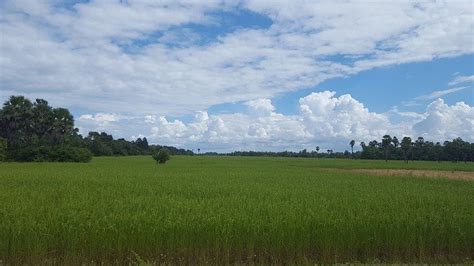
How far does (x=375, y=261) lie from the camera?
8758 mm

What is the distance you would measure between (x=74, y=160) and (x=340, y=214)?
204 feet

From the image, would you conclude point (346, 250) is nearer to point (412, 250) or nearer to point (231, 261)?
point (412, 250)

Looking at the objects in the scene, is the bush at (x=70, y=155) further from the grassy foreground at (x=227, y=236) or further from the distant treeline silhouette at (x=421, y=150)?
the distant treeline silhouette at (x=421, y=150)

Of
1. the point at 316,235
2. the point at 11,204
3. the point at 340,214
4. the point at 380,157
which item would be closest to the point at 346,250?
the point at 316,235

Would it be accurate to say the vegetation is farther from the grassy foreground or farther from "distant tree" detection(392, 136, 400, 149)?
the grassy foreground

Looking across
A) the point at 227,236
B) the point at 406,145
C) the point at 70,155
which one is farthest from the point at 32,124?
the point at 406,145

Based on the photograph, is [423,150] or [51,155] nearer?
[51,155]

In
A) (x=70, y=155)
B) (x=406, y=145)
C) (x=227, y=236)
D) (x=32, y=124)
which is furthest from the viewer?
(x=406, y=145)

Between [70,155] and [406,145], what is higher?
[406,145]

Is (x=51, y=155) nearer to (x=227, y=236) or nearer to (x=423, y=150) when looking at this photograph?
(x=227, y=236)

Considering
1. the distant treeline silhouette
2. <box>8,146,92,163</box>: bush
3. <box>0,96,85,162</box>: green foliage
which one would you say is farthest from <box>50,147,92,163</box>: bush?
the distant treeline silhouette

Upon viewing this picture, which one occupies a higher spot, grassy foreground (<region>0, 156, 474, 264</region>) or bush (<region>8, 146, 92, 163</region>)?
bush (<region>8, 146, 92, 163</region>)

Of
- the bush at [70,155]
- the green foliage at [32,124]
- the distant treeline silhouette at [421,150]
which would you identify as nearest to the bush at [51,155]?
the bush at [70,155]

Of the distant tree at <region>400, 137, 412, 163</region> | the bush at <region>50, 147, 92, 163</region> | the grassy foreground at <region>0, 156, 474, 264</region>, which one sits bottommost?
the grassy foreground at <region>0, 156, 474, 264</region>
